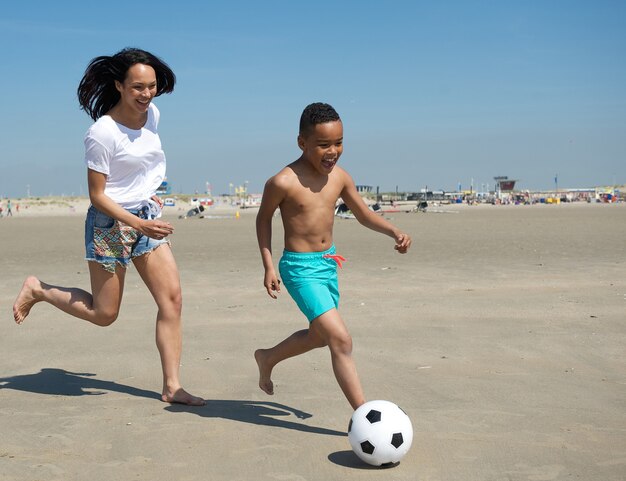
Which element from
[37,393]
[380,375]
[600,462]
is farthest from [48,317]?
[600,462]

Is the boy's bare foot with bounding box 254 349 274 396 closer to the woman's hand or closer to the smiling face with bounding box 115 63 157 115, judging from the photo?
the woman's hand

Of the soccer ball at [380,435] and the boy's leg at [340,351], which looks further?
the boy's leg at [340,351]

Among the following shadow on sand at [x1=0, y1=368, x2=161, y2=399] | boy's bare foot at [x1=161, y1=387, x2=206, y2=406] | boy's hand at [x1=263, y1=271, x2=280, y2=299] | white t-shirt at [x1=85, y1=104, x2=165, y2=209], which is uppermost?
white t-shirt at [x1=85, y1=104, x2=165, y2=209]

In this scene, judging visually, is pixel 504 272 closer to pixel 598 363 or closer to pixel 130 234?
pixel 598 363

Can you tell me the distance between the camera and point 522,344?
6.48m

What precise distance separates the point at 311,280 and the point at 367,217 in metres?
0.70

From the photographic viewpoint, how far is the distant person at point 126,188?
4.71 m

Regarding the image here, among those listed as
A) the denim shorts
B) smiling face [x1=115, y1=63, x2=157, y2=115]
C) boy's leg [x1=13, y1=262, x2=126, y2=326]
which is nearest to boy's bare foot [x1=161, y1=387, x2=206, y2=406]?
boy's leg [x1=13, y1=262, x2=126, y2=326]

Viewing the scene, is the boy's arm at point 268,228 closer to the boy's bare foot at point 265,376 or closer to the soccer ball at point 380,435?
the boy's bare foot at point 265,376

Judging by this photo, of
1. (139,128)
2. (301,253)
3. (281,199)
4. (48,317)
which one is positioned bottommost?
(48,317)

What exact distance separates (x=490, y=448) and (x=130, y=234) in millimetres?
2473

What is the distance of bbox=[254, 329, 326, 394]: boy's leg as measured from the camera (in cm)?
458

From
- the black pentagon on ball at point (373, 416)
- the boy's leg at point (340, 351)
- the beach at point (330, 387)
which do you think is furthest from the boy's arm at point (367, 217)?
the black pentagon on ball at point (373, 416)

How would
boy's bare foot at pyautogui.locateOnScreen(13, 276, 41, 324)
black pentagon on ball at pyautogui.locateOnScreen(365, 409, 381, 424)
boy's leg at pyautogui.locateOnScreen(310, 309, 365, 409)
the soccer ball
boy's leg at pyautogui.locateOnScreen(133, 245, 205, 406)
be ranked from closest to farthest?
the soccer ball < black pentagon on ball at pyautogui.locateOnScreen(365, 409, 381, 424) < boy's leg at pyautogui.locateOnScreen(310, 309, 365, 409) < boy's leg at pyautogui.locateOnScreen(133, 245, 205, 406) < boy's bare foot at pyautogui.locateOnScreen(13, 276, 41, 324)
